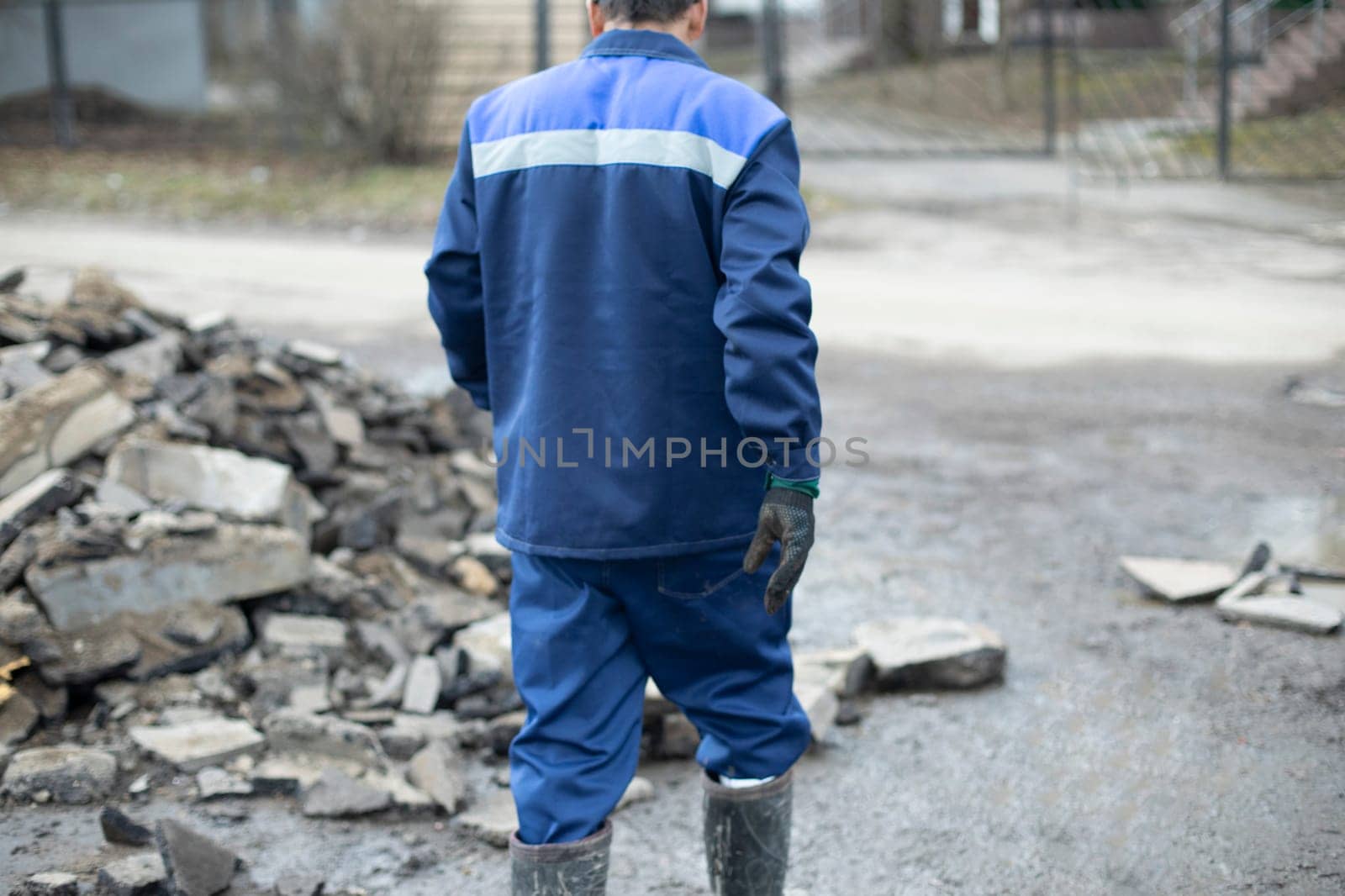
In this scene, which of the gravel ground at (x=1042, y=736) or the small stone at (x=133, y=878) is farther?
the gravel ground at (x=1042, y=736)

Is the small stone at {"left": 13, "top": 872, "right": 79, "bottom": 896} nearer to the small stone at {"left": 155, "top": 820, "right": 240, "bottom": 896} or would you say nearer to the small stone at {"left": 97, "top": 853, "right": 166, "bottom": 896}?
the small stone at {"left": 97, "top": 853, "right": 166, "bottom": 896}

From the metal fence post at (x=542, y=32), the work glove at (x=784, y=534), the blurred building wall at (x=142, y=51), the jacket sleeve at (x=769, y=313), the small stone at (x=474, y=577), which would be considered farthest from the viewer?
the blurred building wall at (x=142, y=51)

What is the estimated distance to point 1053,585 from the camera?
4.39 m

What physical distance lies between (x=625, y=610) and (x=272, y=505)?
2.01 m

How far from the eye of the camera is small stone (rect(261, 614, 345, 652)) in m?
3.86

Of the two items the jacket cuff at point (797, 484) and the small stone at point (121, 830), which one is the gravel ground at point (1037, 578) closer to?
the small stone at point (121, 830)

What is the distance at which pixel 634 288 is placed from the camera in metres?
2.34

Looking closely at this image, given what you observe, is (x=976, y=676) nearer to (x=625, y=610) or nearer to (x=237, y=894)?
(x=625, y=610)

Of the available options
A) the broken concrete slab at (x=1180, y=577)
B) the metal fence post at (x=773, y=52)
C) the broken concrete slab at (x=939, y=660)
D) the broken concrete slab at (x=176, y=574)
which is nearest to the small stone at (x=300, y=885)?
the broken concrete slab at (x=176, y=574)

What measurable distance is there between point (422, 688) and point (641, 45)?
2.05m

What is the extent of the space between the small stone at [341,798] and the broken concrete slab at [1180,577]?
2582 millimetres

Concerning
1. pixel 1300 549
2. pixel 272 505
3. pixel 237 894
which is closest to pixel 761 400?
pixel 237 894

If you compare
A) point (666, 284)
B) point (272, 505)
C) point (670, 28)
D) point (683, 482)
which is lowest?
point (272, 505)

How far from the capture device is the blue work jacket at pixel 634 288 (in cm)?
225
